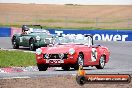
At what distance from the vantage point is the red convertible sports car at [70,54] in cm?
1861

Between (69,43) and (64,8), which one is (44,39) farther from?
(64,8)

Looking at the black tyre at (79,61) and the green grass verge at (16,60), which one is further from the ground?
the black tyre at (79,61)

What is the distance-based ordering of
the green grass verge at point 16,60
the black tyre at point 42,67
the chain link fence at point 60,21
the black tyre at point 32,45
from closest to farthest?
the black tyre at point 42,67
the green grass verge at point 16,60
the black tyre at point 32,45
the chain link fence at point 60,21

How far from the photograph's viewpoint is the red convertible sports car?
18.6 metres

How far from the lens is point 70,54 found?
61.2 feet

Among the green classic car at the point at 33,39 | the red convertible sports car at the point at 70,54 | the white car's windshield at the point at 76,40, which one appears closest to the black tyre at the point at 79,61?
the red convertible sports car at the point at 70,54

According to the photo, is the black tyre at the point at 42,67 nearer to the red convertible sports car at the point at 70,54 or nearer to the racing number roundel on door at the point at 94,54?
the red convertible sports car at the point at 70,54

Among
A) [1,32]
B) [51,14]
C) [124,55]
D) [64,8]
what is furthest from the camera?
[64,8]

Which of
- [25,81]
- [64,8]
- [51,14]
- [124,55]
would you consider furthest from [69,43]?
[64,8]

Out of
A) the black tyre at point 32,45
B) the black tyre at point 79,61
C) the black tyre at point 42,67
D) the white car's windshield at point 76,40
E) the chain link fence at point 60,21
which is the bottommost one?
the chain link fence at point 60,21

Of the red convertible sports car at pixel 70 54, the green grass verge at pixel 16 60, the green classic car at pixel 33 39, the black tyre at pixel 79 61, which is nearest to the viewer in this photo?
the red convertible sports car at pixel 70 54

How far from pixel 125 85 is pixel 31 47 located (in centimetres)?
1641

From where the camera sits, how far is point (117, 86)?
1373 cm

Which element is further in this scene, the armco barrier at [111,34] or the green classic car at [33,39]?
the armco barrier at [111,34]
